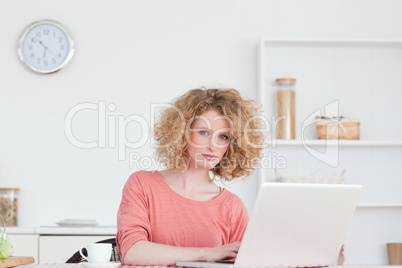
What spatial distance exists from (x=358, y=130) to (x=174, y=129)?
1830 mm

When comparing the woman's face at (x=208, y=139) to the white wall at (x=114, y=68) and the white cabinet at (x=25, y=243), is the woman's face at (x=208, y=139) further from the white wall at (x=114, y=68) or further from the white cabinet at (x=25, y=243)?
the white wall at (x=114, y=68)

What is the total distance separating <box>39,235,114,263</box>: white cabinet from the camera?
121 inches

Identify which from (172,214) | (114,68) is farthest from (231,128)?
(114,68)

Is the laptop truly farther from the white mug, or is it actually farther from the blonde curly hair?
the blonde curly hair

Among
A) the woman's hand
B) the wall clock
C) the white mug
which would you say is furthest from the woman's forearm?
the wall clock

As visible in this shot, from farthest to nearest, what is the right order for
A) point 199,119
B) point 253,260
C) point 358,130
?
point 358,130 < point 199,119 < point 253,260

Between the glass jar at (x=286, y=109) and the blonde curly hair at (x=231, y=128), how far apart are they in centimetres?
143

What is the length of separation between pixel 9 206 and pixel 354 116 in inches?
84.3

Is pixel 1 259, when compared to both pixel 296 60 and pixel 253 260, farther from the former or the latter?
pixel 296 60

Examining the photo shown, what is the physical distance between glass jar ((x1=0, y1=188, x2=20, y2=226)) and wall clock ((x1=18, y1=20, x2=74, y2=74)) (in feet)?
2.47

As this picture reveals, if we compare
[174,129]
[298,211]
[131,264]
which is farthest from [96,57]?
[298,211]

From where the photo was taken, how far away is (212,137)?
6.20 ft

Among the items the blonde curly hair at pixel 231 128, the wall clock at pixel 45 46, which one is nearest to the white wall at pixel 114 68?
the wall clock at pixel 45 46

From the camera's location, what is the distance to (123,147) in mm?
3602
